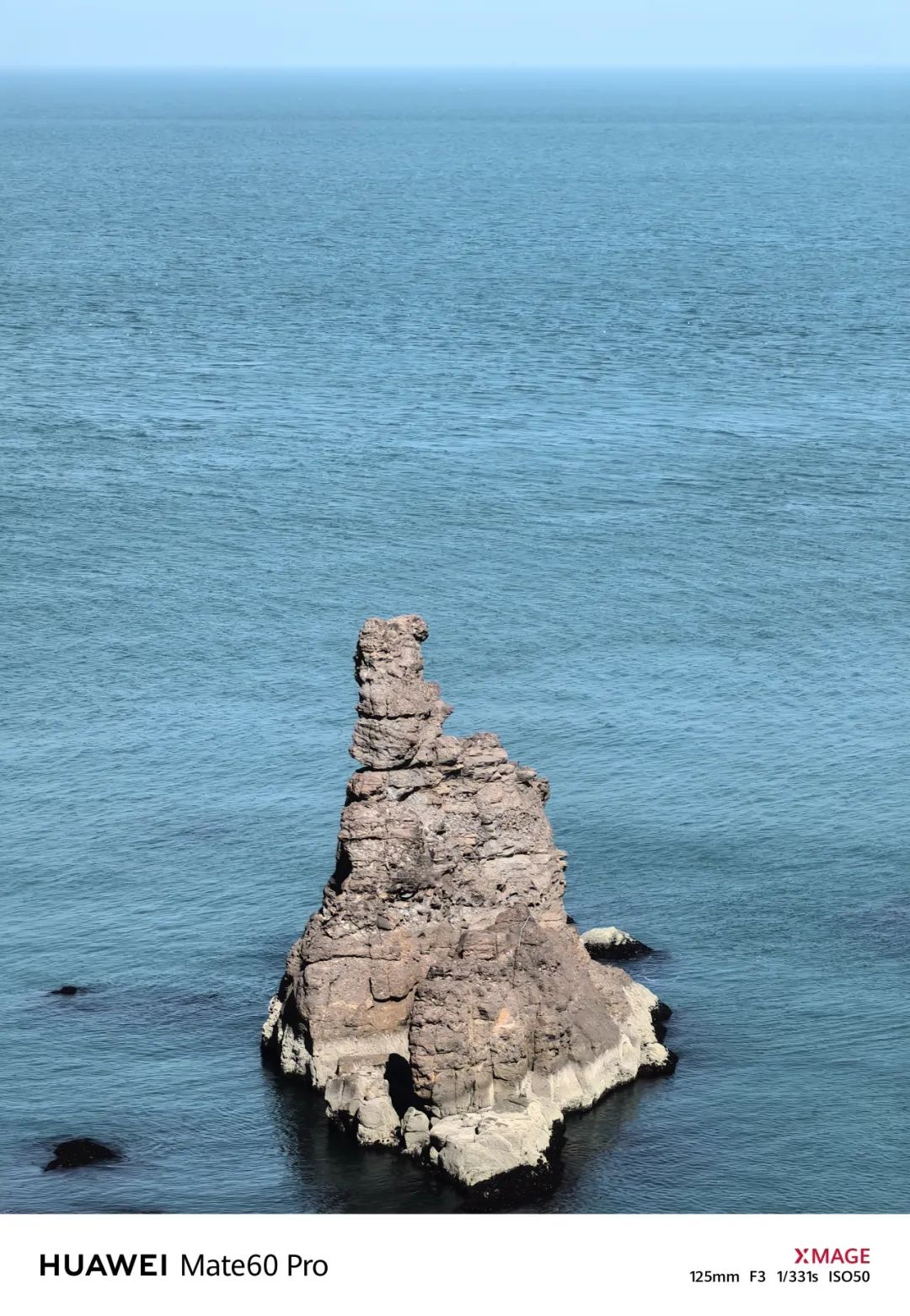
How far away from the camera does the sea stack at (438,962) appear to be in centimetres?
7244

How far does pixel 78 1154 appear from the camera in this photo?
73250mm

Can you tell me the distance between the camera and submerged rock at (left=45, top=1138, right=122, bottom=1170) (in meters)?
72.8

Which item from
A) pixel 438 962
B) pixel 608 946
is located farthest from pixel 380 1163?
pixel 608 946

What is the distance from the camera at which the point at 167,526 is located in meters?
159

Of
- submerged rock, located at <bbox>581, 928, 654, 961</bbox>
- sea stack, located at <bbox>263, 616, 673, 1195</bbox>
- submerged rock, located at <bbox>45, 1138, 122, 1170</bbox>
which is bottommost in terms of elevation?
submerged rock, located at <bbox>45, 1138, 122, 1170</bbox>

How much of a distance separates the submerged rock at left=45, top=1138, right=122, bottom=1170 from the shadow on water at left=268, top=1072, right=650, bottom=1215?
220 inches

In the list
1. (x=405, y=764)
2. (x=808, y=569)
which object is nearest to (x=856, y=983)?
(x=405, y=764)

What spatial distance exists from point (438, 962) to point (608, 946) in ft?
54.3

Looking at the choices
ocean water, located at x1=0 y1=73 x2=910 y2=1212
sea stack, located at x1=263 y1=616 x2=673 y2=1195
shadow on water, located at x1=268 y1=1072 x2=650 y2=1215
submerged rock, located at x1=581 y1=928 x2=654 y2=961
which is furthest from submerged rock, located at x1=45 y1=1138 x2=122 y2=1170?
submerged rock, located at x1=581 y1=928 x2=654 y2=961

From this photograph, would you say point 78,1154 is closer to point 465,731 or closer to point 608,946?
point 608,946

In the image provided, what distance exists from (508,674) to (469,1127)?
184 ft

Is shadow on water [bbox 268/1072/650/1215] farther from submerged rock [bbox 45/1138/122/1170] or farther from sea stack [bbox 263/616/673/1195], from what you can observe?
submerged rock [bbox 45/1138/122/1170]
